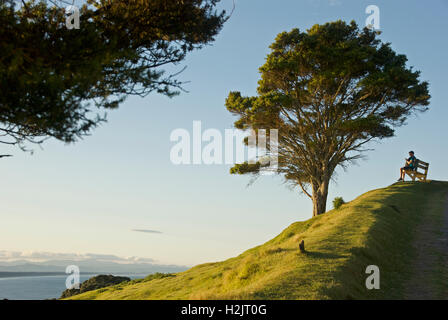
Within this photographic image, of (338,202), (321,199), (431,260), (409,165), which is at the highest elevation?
(409,165)

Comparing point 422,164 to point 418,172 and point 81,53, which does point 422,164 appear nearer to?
point 418,172

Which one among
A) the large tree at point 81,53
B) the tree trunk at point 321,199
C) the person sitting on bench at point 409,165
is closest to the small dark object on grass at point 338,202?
the tree trunk at point 321,199

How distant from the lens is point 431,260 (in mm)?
15477

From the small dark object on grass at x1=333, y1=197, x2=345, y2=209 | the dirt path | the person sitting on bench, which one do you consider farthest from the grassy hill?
the person sitting on bench

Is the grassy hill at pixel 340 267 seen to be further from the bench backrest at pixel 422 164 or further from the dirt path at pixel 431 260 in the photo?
the bench backrest at pixel 422 164

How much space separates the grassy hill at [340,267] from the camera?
11242 mm

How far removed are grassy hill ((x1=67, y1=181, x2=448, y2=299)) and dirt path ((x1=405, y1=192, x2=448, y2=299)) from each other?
3cm

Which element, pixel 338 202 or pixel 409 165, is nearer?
pixel 338 202

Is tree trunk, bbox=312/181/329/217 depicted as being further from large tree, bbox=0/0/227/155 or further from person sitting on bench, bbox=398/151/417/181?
large tree, bbox=0/0/227/155

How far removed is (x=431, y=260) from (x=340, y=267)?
17.9ft

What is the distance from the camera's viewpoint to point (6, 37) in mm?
10898

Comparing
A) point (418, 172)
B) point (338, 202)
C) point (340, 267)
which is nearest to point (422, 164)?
point (418, 172)

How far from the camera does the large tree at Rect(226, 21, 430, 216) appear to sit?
2689 cm
